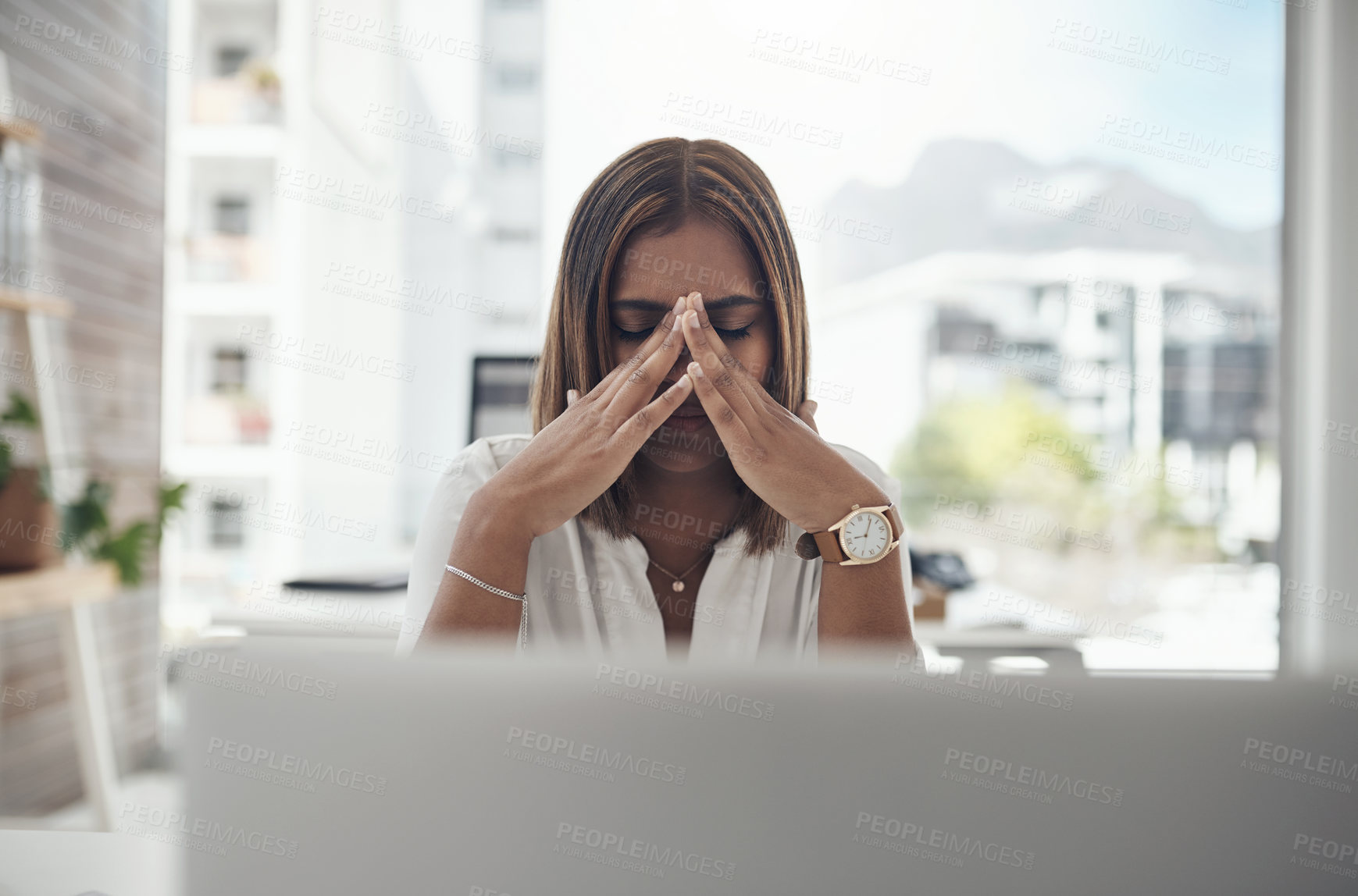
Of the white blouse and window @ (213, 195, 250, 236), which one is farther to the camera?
window @ (213, 195, 250, 236)

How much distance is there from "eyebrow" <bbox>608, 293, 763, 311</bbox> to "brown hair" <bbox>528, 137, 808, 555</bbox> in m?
0.02

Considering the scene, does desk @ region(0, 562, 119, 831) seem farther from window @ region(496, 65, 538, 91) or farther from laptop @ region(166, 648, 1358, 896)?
window @ region(496, 65, 538, 91)

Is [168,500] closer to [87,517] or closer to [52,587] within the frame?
[87,517]

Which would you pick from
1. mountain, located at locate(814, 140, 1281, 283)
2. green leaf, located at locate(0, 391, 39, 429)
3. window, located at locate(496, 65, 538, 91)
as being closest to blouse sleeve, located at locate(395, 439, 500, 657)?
green leaf, located at locate(0, 391, 39, 429)

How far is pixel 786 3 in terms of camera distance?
121 inches

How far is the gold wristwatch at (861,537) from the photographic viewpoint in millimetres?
942

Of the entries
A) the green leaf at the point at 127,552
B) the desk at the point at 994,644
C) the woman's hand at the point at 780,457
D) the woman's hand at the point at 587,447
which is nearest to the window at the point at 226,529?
the green leaf at the point at 127,552

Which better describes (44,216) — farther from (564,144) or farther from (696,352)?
(696,352)

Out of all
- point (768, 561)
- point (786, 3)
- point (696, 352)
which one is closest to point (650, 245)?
point (696, 352)

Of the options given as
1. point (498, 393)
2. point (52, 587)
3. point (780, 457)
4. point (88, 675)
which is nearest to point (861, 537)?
point (780, 457)

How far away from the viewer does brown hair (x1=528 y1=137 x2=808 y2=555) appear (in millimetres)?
1067

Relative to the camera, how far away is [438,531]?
1.09 metres

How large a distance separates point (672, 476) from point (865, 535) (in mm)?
351

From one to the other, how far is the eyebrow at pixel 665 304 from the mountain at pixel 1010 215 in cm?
219
